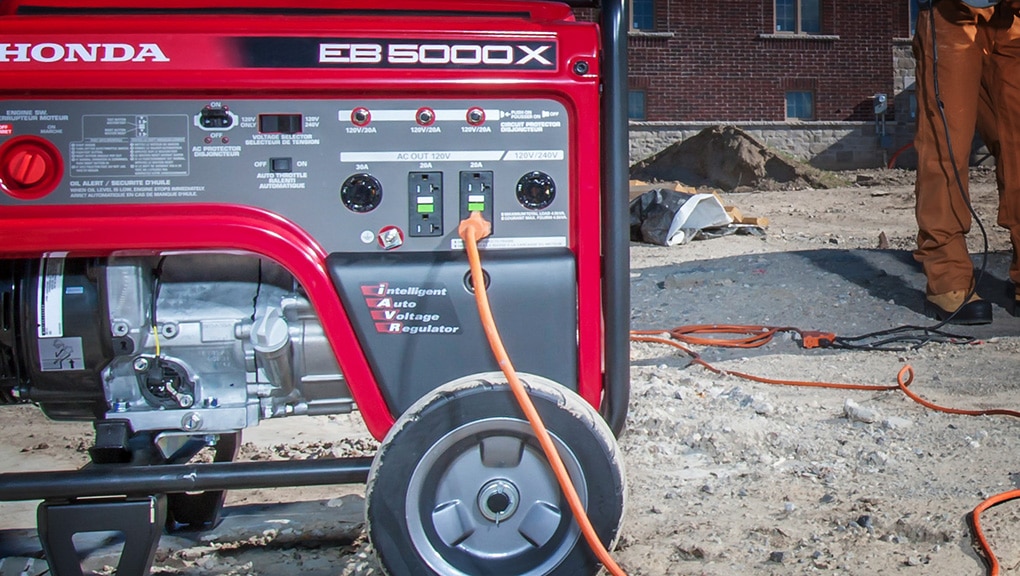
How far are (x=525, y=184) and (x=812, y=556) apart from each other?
1201mm


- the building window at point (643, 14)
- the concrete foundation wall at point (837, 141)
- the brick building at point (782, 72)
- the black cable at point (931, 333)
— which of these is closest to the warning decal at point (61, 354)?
the black cable at point (931, 333)

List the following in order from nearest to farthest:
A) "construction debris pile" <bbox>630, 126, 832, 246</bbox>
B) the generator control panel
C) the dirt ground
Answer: the generator control panel < the dirt ground < "construction debris pile" <bbox>630, 126, 832, 246</bbox>

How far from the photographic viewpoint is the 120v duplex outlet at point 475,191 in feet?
6.39

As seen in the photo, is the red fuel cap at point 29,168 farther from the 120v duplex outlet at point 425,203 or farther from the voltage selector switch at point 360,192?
the 120v duplex outlet at point 425,203

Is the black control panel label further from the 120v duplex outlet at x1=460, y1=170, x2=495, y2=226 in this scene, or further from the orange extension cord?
the orange extension cord

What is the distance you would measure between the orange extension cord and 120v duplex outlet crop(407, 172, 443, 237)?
1.60m

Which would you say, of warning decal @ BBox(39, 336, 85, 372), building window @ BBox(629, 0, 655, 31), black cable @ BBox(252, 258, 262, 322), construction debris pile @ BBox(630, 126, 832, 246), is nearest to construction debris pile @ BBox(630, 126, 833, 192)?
construction debris pile @ BBox(630, 126, 832, 246)

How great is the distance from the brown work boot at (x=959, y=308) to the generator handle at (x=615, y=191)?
379cm

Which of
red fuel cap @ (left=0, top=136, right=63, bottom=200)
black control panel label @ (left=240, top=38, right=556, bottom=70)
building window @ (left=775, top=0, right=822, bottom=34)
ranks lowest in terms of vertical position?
red fuel cap @ (left=0, top=136, right=63, bottom=200)

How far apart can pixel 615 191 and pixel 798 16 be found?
19.9 meters

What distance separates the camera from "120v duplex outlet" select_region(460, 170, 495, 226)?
195cm

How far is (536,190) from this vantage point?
1.96 meters

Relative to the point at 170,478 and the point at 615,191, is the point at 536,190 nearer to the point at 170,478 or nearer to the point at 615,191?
the point at 615,191

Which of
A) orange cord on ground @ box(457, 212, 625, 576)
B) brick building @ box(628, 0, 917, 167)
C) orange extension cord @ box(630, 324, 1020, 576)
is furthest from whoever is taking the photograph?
brick building @ box(628, 0, 917, 167)
